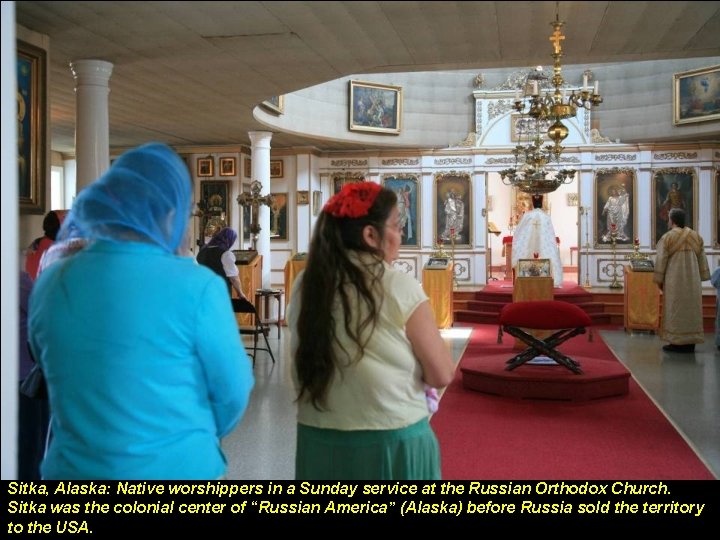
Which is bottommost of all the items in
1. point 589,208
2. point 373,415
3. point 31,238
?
point 373,415

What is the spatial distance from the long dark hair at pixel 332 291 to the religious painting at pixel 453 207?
1572 centimetres

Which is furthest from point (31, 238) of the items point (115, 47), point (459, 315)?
point (459, 315)

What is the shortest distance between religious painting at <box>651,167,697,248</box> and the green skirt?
52.0 feet

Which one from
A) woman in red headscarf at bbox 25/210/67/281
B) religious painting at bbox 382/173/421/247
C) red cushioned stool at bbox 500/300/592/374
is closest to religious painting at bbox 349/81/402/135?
religious painting at bbox 382/173/421/247

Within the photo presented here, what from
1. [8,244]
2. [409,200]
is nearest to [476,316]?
[409,200]

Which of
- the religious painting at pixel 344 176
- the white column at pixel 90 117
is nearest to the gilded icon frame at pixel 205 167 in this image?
the religious painting at pixel 344 176

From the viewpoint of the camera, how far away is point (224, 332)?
194cm

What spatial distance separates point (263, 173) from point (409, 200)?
501 centimetres

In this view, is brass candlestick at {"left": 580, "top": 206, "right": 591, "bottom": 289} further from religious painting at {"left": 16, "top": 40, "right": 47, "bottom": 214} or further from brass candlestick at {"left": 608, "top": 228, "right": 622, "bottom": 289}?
religious painting at {"left": 16, "top": 40, "right": 47, "bottom": 214}

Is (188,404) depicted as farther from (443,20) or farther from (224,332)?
(443,20)

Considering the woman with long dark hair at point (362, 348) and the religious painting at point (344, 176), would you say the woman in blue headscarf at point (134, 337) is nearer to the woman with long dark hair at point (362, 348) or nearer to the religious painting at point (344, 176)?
the woman with long dark hair at point (362, 348)

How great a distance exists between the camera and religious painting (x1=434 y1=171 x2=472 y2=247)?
18031 millimetres
